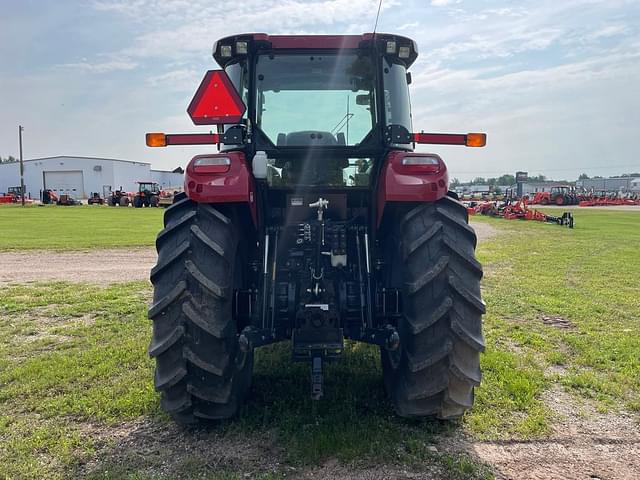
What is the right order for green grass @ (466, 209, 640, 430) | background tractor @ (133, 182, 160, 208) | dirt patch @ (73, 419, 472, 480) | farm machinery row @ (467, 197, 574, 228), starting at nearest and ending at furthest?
dirt patch @ (73, 419, 472, 480) < green grass @ (466, 209, 640, 430) < farm machinery row @ (467, 197, 574, 228) < background tractor @ (133, 182, 160, 208)

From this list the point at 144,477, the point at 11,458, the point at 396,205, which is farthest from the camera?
the point at 396,205

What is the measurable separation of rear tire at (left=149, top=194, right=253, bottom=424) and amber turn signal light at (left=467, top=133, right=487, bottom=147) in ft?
6.30

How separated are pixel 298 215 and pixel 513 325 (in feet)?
11.8

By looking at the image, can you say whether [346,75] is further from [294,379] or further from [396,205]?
[294,379]

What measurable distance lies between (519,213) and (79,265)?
2458 cm

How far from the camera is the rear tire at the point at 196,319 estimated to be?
3.17 m

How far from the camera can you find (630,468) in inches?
120

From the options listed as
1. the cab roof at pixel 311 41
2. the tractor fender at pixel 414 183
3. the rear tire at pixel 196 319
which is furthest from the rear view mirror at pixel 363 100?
the rear tire at pixel 196 319

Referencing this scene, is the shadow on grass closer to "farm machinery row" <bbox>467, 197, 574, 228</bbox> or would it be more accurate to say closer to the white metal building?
"farm machinery row" <bbox>467, 197, 574, 228</bbox>

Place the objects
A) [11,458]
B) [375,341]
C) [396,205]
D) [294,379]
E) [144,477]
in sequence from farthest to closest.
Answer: [294,379]
[396,205]
[375,341]
[11,458]
[144,477]

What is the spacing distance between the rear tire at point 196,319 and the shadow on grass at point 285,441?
202 mm

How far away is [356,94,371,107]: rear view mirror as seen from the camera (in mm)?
4008

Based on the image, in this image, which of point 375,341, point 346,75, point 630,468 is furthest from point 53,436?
point 630,468

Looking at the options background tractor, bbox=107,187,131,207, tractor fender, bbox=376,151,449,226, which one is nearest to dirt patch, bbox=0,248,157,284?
tractor fender, bbox=376,151,449,226
